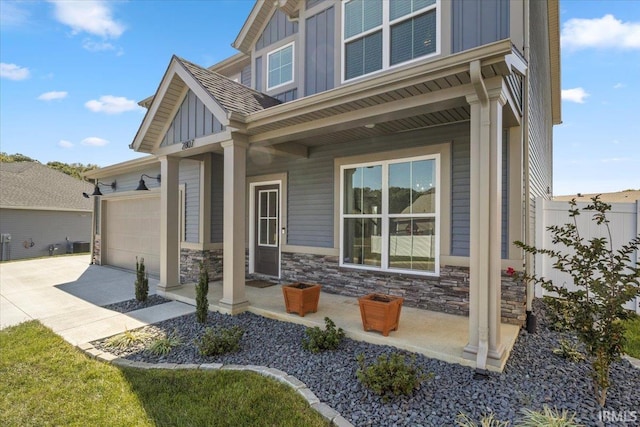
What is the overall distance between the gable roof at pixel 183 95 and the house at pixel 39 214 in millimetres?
15327

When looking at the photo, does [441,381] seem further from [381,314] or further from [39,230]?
[39,230]

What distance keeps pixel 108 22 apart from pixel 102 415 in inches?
471

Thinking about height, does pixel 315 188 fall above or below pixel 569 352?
above

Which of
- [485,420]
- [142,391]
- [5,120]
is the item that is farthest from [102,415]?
[5,120]

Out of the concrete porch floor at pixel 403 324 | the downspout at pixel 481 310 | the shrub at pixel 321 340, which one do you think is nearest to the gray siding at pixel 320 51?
the downspout at pixel 481 310

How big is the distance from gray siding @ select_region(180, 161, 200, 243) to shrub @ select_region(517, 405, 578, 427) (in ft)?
22.7

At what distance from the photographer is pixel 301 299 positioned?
15.8 ft

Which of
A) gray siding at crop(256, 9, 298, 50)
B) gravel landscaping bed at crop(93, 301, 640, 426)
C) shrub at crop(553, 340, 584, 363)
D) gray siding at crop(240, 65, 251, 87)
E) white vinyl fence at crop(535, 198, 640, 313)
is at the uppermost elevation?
gray siding at crop(256, 9, 298, 50)

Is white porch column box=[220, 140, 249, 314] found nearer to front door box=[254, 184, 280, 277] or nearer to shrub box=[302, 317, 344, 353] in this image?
shrub box=[302, 317, 344, 353]

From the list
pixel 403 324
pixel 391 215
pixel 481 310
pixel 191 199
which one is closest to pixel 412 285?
pixel 403 324

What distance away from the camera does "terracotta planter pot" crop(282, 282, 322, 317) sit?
4.82 m

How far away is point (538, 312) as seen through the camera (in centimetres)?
532

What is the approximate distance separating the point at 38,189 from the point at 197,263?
55.6 ft

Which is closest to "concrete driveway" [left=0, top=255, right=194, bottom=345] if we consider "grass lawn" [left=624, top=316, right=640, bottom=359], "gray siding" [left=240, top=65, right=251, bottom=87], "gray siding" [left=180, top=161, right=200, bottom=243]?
"gray siding" [left=180, top=161, right=200, bottom=243]
